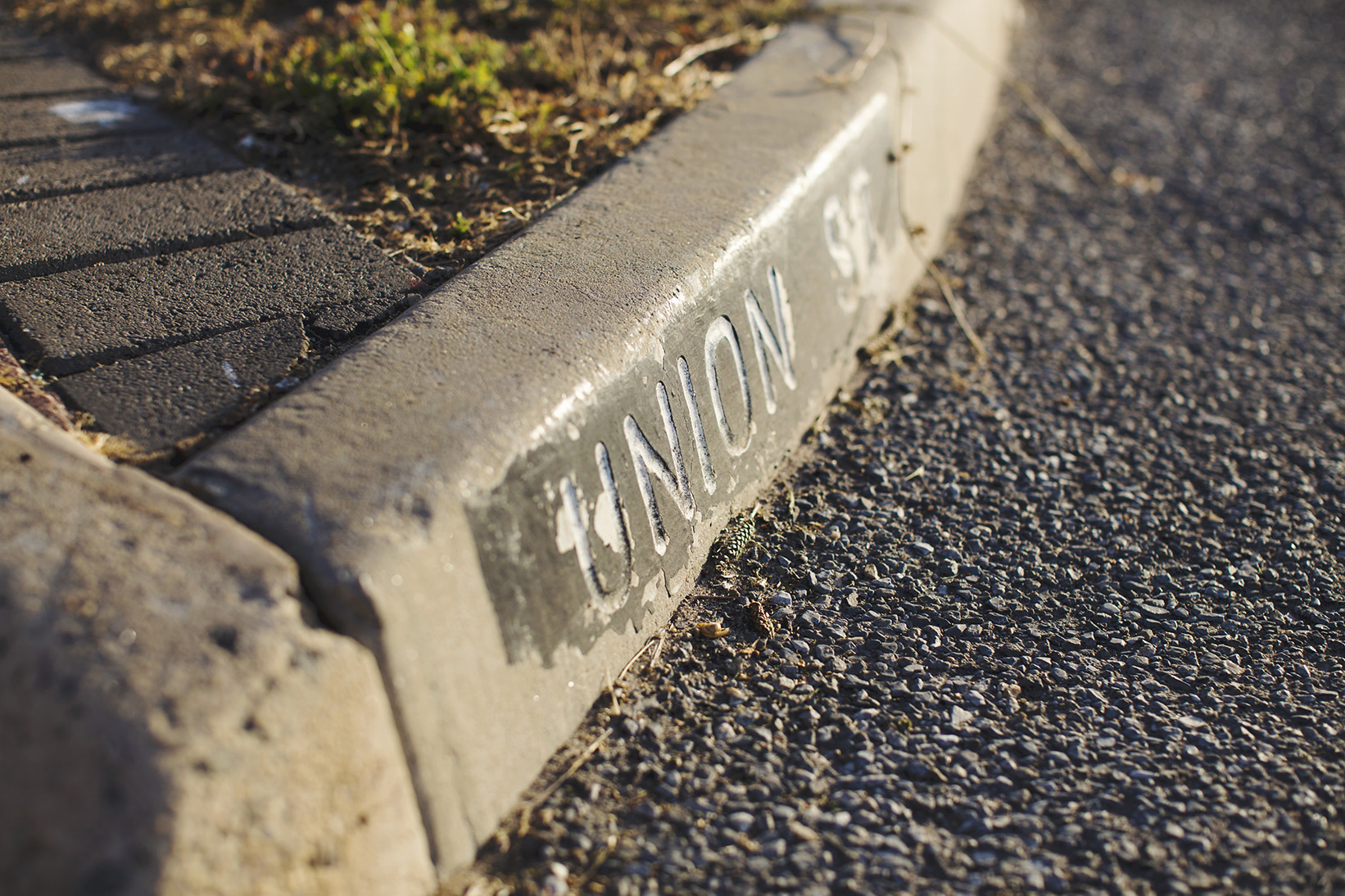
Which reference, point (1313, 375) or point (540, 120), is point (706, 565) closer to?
point (540, 120)

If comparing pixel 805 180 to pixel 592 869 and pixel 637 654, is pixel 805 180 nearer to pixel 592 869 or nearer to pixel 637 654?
pixel 637 654

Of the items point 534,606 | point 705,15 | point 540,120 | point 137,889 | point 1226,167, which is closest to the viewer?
point 137,889

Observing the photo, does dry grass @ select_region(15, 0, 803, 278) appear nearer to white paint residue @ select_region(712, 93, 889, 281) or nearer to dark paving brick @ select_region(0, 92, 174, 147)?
dark paving brick @ select_region(0, 92, 174, 147)

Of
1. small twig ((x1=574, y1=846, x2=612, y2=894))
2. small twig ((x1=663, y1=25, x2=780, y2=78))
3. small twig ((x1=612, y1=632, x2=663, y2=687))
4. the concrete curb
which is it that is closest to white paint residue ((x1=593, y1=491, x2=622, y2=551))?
the concrete curb

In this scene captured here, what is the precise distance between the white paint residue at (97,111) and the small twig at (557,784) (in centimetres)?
251

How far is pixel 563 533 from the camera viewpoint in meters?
1.75

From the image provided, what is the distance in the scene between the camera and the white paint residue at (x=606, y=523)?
6.03ft

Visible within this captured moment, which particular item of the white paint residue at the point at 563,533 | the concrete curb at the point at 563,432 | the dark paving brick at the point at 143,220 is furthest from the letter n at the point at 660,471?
the dark paving brick at the point at 143,220

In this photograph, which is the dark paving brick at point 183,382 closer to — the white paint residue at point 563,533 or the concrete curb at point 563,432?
the concrete curb at point 563,432

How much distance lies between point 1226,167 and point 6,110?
4.88 metres

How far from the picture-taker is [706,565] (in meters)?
2.23

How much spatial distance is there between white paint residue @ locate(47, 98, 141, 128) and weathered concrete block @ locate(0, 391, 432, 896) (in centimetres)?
201

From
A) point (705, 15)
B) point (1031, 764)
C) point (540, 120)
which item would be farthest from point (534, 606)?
point (705, 15)

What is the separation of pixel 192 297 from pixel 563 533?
1.09m
